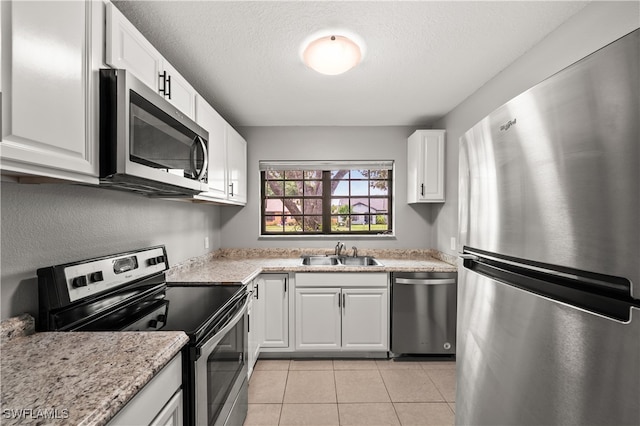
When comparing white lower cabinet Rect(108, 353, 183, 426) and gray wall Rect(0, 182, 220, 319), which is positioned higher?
gray wall Rect(0, 182, 220, 319)

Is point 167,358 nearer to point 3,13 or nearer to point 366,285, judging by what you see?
point 3,13

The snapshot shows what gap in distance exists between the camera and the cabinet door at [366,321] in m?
2.72

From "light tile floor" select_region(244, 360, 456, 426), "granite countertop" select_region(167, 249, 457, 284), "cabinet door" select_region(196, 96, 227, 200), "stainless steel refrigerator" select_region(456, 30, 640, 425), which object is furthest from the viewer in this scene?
"granite countertop" select_region(167, 249, 457, 284)

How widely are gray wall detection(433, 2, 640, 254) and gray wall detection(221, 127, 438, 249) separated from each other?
0.49 metres

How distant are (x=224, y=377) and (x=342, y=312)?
1.46 m

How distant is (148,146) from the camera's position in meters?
1.22

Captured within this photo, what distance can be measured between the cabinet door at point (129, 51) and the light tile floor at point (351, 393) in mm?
2126

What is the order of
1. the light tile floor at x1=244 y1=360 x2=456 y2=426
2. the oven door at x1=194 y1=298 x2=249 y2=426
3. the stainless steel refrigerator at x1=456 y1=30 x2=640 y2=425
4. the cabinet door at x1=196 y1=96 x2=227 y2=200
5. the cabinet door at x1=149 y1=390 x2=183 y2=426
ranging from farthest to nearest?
the cabinet door at x1=196 y1=96 x2=227 y2=200, the light tile floor at x1=244 y1=360 x2=456 y2=426, the oven door at x1=194 y1=298 x2=249 y2=426, the cabinet door at x1=149 y1=390 x2=183 y2=426, the stainless steel refrigerator at x1=456 y1=30 x2=640 y2=425

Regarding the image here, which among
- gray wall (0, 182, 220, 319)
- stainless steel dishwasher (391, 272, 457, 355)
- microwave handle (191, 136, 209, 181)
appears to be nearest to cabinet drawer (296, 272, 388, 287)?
stainless steel dishwasher (391, 272, 457, 355)

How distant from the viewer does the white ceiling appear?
57.2 inches

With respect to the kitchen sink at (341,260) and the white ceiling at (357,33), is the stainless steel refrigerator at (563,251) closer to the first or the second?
the white ceiling at (357,33)

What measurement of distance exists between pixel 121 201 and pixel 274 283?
4.83 feet

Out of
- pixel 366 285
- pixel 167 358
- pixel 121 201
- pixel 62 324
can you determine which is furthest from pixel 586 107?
pixel 366 285

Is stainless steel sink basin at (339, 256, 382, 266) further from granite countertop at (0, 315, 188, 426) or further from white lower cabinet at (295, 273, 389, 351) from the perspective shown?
granite countertop at (0, 315, 188, 426)
